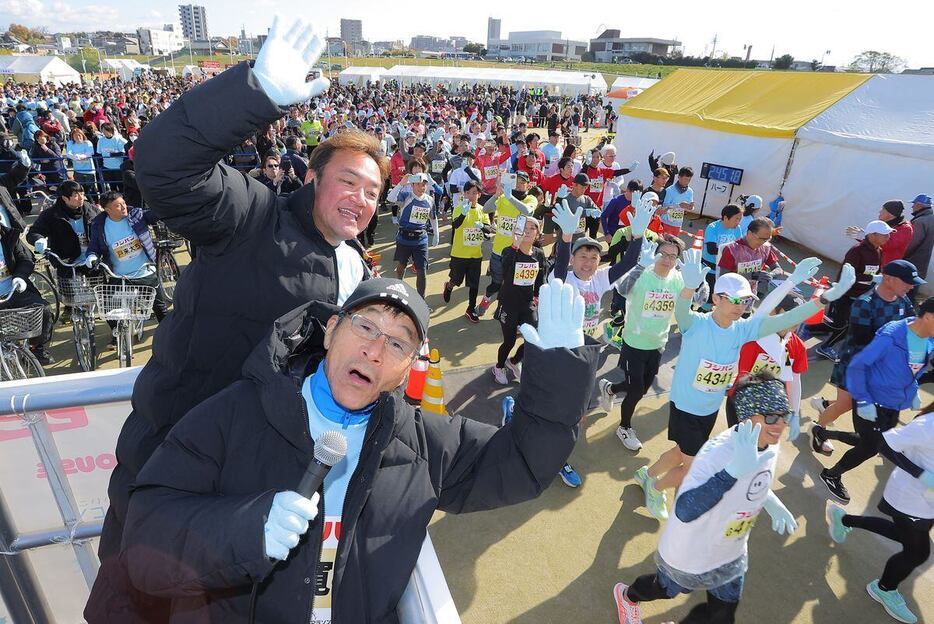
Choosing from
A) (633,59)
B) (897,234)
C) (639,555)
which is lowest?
(639,555)

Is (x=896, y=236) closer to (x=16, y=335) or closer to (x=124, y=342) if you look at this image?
(x=124, y=342)

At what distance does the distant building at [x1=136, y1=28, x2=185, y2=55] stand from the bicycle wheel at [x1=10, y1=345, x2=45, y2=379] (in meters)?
111

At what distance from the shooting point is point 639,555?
13.4ft

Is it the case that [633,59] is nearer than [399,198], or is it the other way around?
[399,198]

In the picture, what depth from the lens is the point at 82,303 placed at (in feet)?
16.6

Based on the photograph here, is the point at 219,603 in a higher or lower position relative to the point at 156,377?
lower

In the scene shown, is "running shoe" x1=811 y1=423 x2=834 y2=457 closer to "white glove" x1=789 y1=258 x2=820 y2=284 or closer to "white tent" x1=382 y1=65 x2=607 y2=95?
"white glove" x1=789 y1=258 x2=820 y2=284

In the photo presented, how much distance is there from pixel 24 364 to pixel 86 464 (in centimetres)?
383

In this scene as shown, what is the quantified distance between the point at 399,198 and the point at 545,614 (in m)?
6.63

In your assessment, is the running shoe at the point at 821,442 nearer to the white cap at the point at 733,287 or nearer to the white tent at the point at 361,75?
the white cap at the point at 733,287

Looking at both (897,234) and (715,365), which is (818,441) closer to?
(715,365)

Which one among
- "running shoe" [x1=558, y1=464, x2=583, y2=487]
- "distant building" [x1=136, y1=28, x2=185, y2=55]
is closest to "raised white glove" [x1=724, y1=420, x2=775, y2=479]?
"running shoe" [x1=558, y1=464, x2=583, y2=487]

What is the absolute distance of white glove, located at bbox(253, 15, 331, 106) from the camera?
1.67m

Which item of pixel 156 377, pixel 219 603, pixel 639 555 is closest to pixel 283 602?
pixel 219 603
